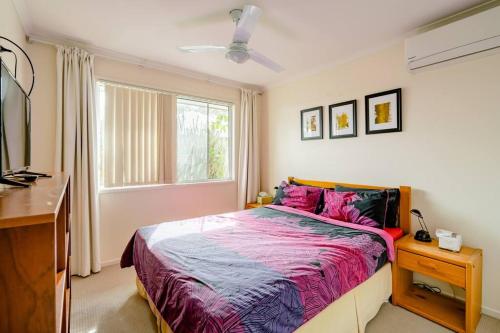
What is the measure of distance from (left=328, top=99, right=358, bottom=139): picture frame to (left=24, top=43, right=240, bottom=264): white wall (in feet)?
5.14

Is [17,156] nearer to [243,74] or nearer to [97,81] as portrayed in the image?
[97,81]

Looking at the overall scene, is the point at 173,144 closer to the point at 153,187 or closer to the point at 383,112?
the point at 153,187

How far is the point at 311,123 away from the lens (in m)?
3.42

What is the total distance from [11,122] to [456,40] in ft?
9.91

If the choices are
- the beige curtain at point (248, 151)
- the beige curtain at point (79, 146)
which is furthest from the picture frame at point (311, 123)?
the beige curtain at point (79, 146)

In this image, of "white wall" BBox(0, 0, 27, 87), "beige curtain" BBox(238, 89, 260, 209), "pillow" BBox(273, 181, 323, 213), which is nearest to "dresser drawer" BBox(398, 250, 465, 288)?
"pillow" BBox(273, 181, 323, 213)

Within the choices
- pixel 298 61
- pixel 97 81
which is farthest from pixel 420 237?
pixel 97 81

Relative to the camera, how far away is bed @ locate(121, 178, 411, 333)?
48.0 inches

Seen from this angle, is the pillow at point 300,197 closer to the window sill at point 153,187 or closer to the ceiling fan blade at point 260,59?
the window sill at point 153,187

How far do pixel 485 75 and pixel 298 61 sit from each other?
1800mm

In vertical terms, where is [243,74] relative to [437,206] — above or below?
above

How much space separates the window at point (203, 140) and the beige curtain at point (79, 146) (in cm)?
112

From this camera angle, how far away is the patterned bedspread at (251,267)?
121 cm

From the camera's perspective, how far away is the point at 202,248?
1.84 m
